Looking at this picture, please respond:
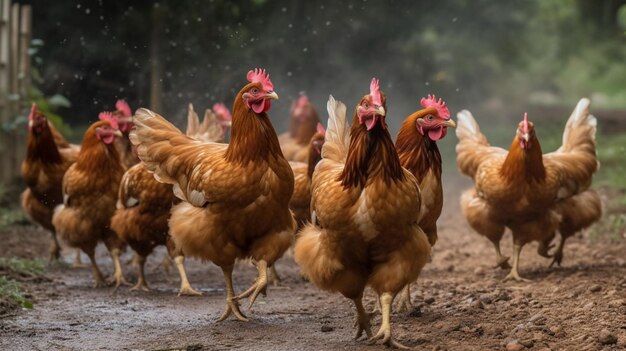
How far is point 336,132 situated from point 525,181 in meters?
2.29

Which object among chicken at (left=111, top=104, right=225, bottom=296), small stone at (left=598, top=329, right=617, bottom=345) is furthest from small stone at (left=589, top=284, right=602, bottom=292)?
chicken at (left=111, top=104, right=225, bottom=296)

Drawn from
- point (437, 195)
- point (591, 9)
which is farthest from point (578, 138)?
point (591, 9)

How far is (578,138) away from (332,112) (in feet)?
11.5

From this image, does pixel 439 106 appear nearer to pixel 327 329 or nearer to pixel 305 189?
pixel 327 329

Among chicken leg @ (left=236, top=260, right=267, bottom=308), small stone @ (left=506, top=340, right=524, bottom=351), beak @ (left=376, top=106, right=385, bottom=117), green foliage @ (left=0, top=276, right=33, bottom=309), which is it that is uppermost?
beak @ (left=376, top=106, right=385, bottom=117)

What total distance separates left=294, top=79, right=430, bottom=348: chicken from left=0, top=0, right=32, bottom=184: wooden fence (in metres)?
8.61

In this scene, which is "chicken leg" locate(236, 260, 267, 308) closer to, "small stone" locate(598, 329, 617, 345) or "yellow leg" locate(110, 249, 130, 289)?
"small stone" locate(598, 329, 617, 345)

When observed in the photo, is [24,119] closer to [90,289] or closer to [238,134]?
[90,289]

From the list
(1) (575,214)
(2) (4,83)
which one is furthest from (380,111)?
(2) (4,83)

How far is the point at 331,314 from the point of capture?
6.78 meters

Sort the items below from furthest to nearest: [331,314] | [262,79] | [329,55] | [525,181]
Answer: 1. [329,55]
2. [525,181]
3. [331,314]
4. [262,79]

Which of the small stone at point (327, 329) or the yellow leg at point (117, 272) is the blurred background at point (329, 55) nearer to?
the yellow leg at point (117, 272)

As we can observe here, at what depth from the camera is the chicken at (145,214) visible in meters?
7.75

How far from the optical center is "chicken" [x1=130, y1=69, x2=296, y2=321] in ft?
20.5
